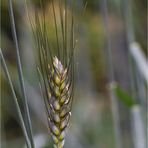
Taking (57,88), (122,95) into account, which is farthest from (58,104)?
(122,95)

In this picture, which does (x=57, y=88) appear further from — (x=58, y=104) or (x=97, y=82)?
(x=97, y=82)

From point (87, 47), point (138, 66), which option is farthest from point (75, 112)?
point (138, 66)

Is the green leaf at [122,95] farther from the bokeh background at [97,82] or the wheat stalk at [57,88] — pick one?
the wheat stalk at [57,88]

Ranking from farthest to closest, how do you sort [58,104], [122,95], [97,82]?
[97,82] < [122,95] < [58,104]

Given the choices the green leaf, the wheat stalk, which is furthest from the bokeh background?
the wheat stalk

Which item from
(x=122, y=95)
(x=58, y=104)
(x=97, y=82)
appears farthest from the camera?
(x=97, y=82)

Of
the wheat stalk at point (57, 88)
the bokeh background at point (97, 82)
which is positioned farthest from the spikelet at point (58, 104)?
the bokeh background at point (97, 82)

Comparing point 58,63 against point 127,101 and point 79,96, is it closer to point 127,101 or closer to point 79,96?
point 127,101

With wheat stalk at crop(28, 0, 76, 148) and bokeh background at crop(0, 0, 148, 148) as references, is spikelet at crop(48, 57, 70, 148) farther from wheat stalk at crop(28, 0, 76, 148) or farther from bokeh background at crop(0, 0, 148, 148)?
bokeh background at crop(0, 0, 148, 148)
